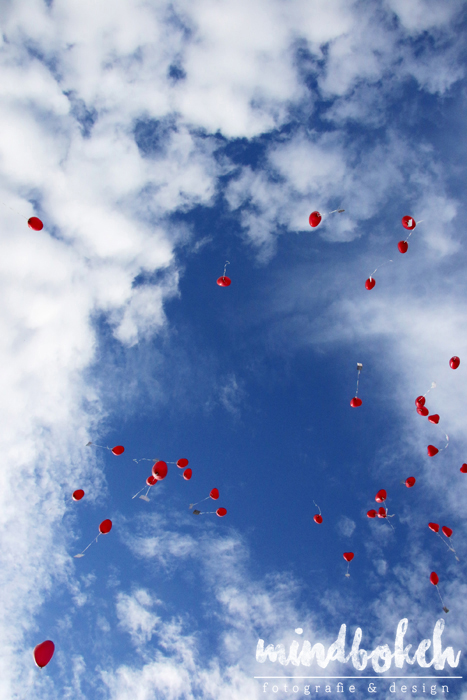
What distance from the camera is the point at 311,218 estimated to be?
11.5m

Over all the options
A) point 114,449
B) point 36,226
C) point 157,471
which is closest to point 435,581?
point 157,471

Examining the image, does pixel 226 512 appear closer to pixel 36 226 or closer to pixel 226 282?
pixel 226 282

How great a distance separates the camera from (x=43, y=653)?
9.34 meters

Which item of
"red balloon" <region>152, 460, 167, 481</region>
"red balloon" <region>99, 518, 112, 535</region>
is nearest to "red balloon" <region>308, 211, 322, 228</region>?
"red balloon" <region>152, 460, 167, 481</region>

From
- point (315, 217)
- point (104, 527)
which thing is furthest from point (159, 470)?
point (315, 217)

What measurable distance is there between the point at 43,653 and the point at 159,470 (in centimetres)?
588

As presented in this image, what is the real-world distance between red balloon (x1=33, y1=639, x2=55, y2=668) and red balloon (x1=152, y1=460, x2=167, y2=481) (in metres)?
5.53

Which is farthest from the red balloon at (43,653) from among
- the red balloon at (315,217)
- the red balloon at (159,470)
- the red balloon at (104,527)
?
the red balloon at (315,217)

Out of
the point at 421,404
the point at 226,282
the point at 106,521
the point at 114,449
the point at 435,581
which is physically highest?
the point at 226,282

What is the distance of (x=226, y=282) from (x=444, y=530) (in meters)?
13.7

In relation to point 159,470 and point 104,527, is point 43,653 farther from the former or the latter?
point 159,470

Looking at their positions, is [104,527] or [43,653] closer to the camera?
[43,653]

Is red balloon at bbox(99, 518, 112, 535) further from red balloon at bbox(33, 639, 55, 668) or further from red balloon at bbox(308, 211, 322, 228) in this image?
red balloon at bbox(308, 211, 322, 228)

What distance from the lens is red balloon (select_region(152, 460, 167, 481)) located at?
11531 mm
